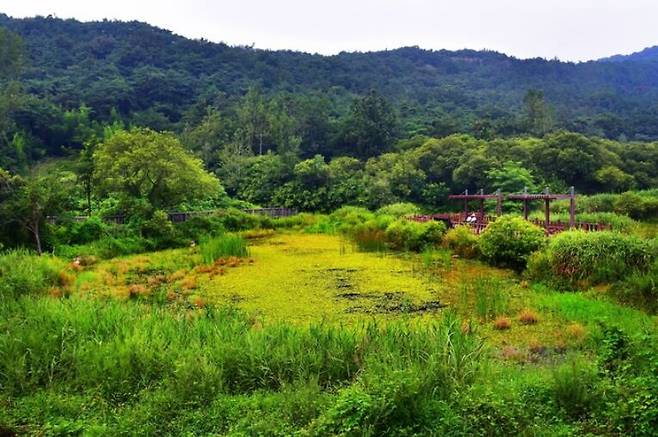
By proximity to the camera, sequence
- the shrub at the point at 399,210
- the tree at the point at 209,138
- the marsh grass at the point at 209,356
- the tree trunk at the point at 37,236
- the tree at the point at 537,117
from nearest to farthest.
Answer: the marsh grass at the point at 209,356 < the tree trunk at the point at 37,236 < the shrub at the point at 399,210 < the tree at the point at 209,138 < the tree at the point at 537,117

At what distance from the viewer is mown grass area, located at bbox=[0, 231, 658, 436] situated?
520 centimetres

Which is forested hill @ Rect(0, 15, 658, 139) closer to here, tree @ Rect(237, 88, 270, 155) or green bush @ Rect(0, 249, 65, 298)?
tree @ Rect(237, 88, 270, 155)

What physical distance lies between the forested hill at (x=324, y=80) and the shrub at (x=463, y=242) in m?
32.3

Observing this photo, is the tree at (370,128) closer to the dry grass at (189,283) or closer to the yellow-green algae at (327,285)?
the yellow-green algae at (327,285)

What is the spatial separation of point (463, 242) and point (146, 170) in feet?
45.4

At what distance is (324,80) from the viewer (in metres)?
87.9

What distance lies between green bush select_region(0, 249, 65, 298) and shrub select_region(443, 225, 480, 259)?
12464 millimetres

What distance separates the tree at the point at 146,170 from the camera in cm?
2258

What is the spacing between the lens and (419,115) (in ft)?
216

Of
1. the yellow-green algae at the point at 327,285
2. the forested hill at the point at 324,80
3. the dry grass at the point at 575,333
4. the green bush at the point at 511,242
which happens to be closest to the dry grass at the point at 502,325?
the yellow-green algae at the point at 327,285

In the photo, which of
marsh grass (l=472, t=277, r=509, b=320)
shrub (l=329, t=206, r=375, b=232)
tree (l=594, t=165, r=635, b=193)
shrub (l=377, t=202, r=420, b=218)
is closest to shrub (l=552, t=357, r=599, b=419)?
marsh grass (l=472, t=277, r=509, b=320)

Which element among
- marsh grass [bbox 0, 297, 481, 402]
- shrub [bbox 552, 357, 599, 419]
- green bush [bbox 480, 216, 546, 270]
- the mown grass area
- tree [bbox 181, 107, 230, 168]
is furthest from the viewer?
tree [bbox 181, 107, 230, 168]

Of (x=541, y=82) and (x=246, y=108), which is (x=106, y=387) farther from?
(x=541, y=82)

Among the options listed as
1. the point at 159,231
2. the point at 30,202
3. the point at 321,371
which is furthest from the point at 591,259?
the point at 30,202
